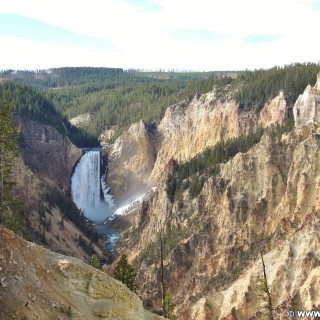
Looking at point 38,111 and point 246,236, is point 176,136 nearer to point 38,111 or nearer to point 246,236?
point 38,111

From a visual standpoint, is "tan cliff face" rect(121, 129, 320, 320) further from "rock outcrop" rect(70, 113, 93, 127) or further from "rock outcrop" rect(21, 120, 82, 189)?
"rock outcrop" rect(70, 113, 93, 127)

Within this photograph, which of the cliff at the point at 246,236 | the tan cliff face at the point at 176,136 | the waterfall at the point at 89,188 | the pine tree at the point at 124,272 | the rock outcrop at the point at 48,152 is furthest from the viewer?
the waterfall at the point at 89,188

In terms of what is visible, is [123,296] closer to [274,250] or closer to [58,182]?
[274,250]

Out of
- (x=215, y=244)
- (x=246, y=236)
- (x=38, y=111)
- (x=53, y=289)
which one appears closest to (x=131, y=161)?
(x=38, y=111)

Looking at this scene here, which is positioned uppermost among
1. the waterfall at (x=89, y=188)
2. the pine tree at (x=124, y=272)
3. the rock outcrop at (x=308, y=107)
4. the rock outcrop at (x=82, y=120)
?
the rock outcrop at (x=308, y=107)

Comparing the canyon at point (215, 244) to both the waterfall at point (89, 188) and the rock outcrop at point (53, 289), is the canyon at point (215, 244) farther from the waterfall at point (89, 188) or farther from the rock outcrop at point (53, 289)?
the waterfall at point (89, 188)

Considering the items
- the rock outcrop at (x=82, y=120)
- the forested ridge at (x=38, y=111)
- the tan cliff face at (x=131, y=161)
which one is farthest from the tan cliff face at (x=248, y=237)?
the rock outcrop at (x=82, y=120)
